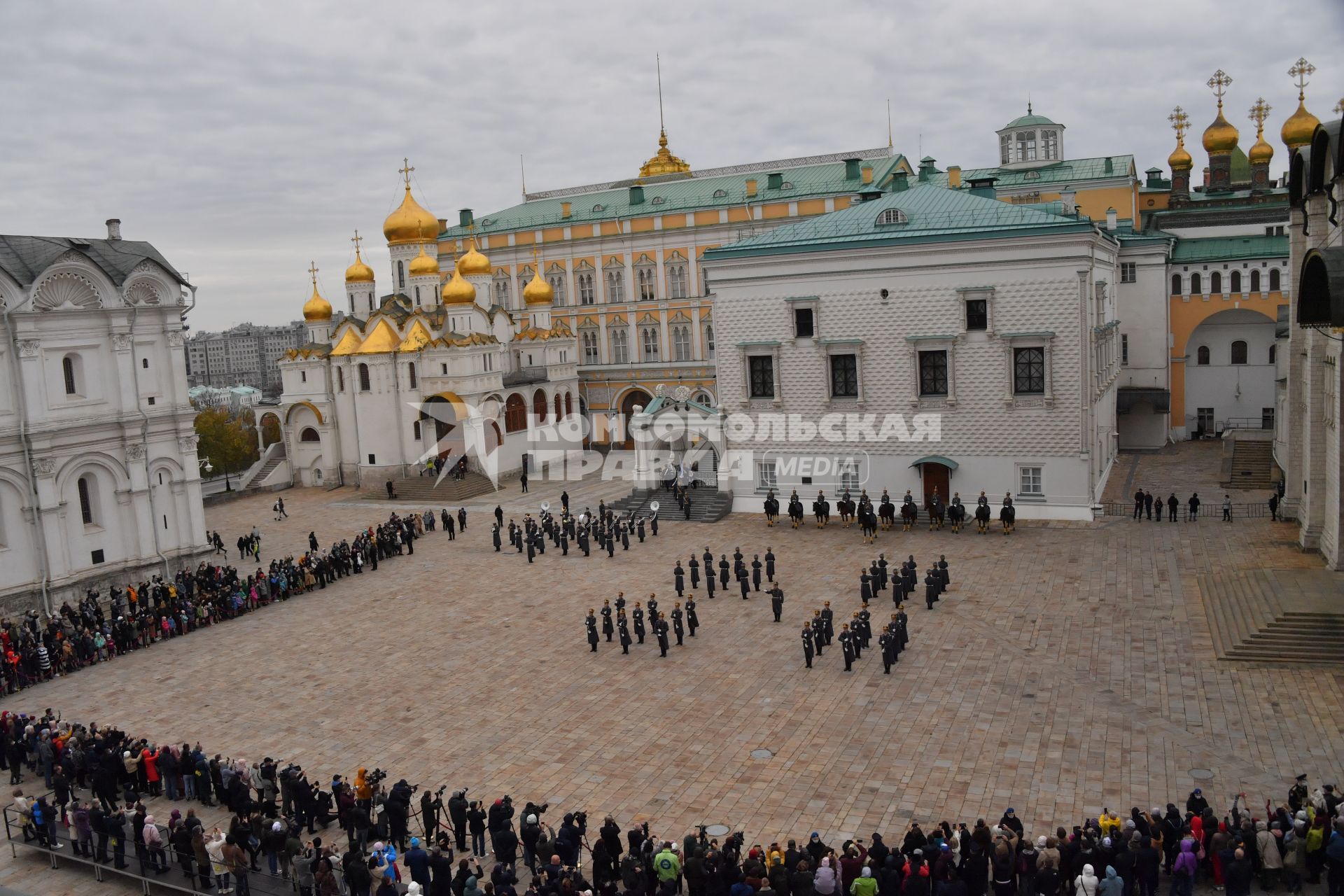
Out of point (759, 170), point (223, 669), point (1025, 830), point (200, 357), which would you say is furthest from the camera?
point (200, 357)

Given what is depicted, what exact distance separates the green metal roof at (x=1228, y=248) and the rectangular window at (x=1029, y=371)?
52.4ft

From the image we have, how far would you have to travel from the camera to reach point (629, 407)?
168 ft

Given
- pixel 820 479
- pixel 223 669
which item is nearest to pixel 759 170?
pixel 820 479

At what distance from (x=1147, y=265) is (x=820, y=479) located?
18.0m

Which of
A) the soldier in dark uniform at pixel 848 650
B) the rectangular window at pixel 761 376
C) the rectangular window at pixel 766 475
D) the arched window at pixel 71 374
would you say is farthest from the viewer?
the rectangular window at pixel 766 475

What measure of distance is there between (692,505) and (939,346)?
906 cm

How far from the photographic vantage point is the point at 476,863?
1322cm

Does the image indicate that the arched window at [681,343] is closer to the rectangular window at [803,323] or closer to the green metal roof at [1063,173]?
the green metal roof at [1063,173]

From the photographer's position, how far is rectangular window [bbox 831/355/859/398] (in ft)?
101

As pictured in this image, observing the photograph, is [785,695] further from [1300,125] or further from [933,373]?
[1300,125]

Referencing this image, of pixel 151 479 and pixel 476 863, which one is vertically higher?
pixel 151 479

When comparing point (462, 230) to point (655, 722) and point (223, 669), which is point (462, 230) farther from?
point (655, 722)

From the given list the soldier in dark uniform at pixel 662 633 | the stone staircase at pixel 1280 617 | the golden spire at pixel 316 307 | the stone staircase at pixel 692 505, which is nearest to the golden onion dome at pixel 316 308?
the golden spire at pixel 316 307

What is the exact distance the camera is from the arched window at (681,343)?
→ 4972 centimetres
